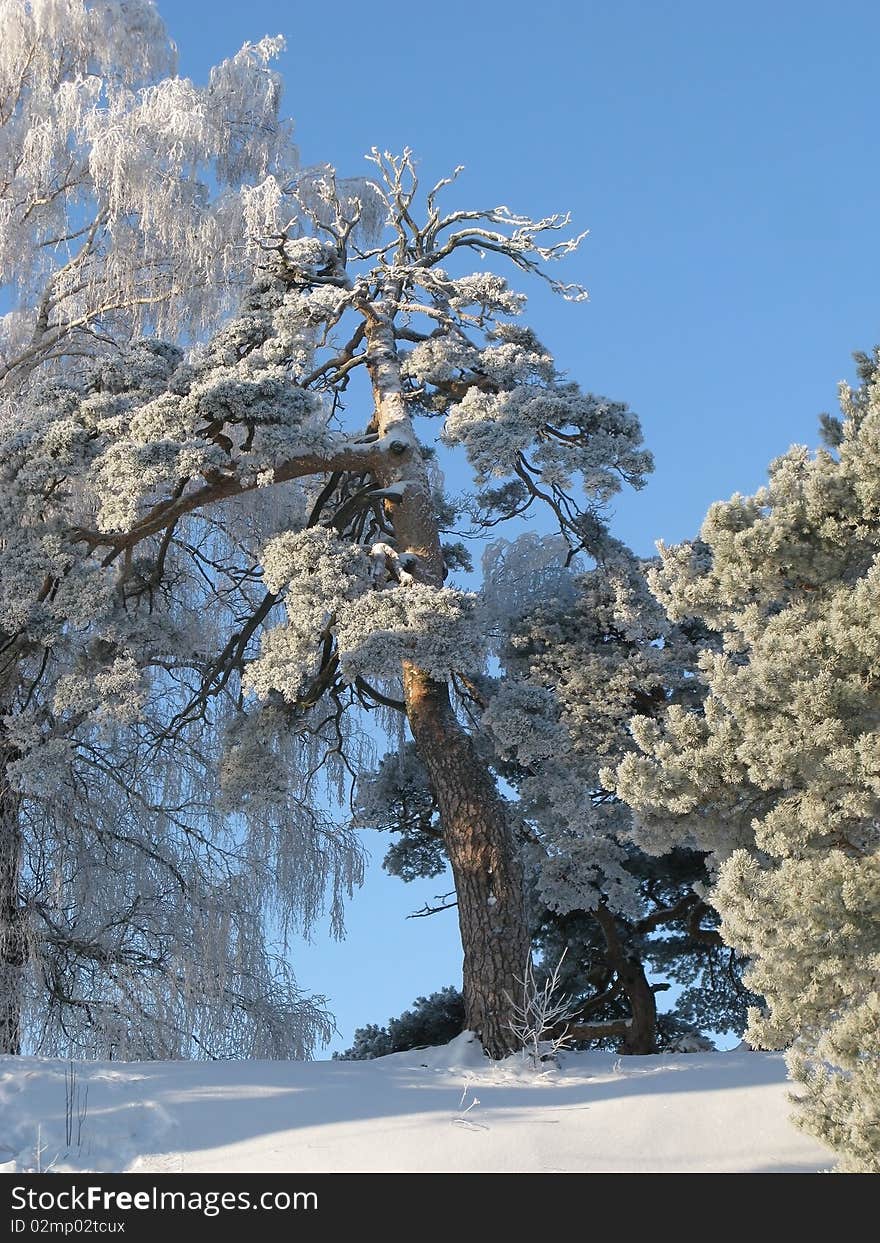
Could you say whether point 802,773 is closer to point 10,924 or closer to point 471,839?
point 471,839

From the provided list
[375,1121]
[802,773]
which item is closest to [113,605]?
[375,1121]

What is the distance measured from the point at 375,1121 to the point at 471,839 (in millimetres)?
3137

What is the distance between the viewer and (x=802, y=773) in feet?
18.9

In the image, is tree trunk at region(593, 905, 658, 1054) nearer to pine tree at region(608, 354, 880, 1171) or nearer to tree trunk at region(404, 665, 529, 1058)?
tree trunk at region(404, 665, 529, 1058)

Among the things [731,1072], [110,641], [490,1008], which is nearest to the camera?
[731,1072]

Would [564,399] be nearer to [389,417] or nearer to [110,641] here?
[389,417]

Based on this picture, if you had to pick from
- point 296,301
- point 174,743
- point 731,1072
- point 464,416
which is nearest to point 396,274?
point 296,301

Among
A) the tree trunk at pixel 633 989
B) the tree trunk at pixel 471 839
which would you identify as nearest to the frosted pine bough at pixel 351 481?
the tree trunk at pixel 471 839

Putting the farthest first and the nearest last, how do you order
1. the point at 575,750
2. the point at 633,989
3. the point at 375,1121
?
the point at 633,989 < the point at 575,750 < the point at 375,1121

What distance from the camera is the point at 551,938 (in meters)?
13.1

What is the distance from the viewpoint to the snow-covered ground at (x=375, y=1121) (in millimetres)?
5793

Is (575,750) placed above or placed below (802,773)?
above

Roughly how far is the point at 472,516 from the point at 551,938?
175 inches

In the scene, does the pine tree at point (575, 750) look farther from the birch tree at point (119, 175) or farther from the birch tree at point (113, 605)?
the birch tree at point (119, 175)
